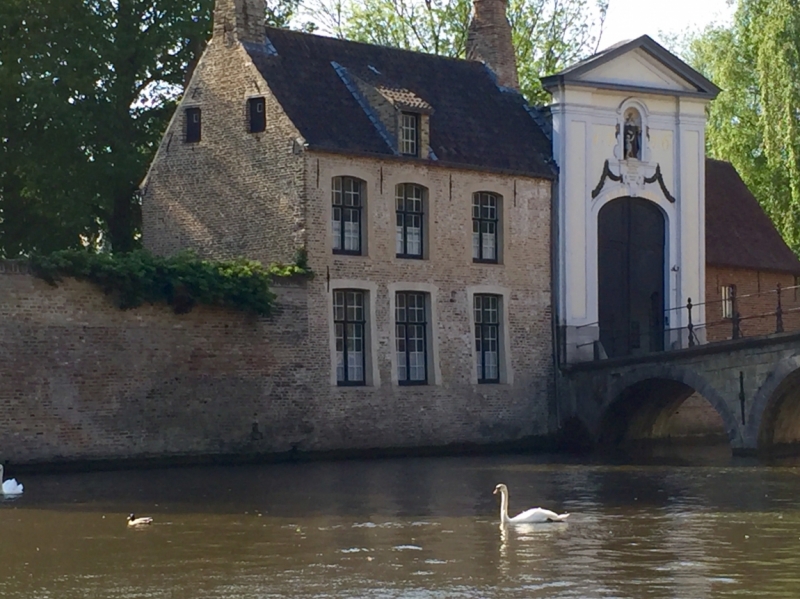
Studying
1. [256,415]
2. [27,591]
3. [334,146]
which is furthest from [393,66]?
[27,591]

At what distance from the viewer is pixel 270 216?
2925 cm

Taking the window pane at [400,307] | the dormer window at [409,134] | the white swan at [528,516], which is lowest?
the white swan at [528,516]

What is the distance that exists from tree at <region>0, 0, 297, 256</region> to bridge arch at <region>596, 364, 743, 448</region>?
10.2 metres

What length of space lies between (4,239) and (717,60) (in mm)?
19970

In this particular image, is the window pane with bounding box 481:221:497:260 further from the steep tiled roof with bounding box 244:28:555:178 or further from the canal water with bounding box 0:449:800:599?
the canal water with bounding box 0:449:800:599

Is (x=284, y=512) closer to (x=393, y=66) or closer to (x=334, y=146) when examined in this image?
(x=334, y=146)

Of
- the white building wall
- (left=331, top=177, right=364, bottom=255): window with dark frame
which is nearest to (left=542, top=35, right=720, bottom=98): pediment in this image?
the white building wall

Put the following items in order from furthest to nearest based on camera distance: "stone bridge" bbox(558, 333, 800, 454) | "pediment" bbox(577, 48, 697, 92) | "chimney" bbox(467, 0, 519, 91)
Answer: "chimney" bbox(467, 0, 519, 91) < "pediment" bbox(577, 48, 697, 92) < "stone bridge" bbox(558, 333, 800, 454)

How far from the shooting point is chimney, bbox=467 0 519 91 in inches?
1367

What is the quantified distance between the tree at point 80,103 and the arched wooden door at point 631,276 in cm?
898

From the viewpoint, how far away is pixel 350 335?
29.3m

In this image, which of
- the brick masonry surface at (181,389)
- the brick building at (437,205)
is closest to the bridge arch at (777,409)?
the brick building at (437,205)

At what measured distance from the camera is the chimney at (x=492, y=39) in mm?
34719

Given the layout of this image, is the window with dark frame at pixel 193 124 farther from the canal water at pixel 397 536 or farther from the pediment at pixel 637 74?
the canal water at pixel 397 536
